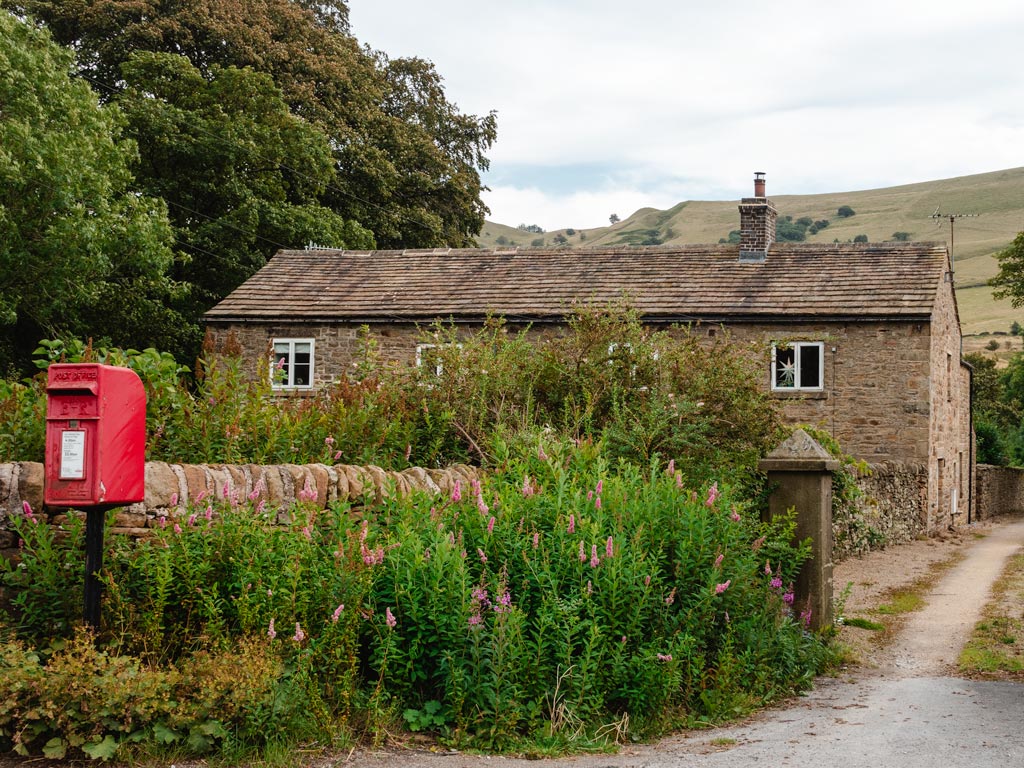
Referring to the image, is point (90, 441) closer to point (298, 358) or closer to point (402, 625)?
point (402, 625)

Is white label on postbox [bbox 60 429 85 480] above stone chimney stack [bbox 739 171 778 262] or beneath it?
beneath

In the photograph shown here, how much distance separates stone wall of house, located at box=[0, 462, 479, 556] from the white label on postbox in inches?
21.1

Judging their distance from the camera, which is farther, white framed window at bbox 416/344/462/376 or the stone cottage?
the stone cottage

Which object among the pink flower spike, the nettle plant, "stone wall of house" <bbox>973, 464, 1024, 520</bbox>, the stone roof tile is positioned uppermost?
the stone roof tile

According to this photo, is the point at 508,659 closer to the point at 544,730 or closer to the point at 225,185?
the point at 544,730

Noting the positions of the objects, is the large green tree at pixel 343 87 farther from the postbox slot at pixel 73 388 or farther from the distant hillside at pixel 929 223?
the distant hillside at pixel 929 223

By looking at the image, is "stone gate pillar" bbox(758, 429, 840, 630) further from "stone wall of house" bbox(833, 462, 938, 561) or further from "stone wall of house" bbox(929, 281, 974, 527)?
"stone wall of house" bbox(929, 281, 974, 527)

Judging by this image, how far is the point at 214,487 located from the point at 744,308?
19.9 metres

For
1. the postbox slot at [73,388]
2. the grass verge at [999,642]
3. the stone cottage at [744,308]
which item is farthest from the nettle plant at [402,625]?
the stone cottage at [744,308]

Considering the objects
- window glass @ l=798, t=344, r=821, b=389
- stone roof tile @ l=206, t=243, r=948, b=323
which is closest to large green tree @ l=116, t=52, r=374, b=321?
stone roof tile @ l=206, t=243, r=948, b=323

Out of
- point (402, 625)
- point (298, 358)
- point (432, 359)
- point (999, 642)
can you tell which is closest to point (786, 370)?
point (298, 358)

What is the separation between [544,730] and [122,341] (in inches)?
1111

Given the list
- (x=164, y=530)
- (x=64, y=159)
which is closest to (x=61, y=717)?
(x=164, y=530)

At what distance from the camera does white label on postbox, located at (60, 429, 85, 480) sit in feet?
19.4
